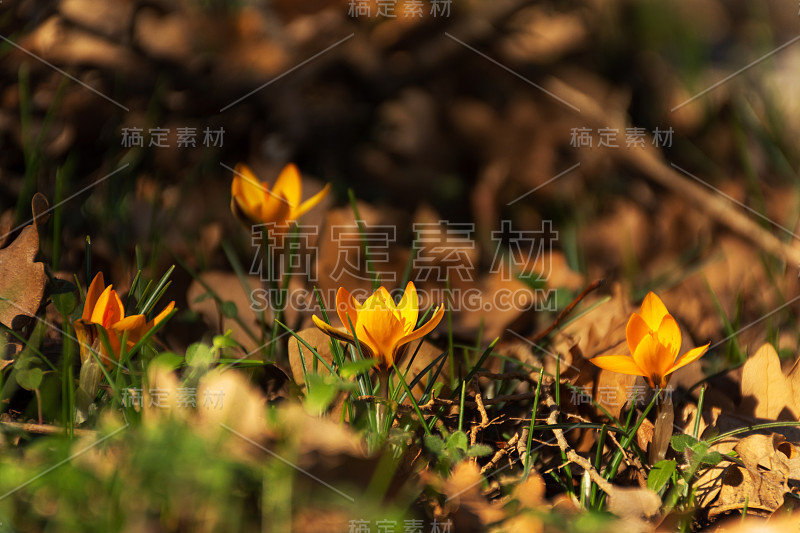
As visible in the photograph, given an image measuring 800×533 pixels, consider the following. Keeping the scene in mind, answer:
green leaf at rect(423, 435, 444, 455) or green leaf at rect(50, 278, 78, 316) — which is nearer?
green leaf at rect(423, 435, 444, 455)

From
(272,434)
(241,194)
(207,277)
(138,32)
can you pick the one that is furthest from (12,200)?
(272,434)

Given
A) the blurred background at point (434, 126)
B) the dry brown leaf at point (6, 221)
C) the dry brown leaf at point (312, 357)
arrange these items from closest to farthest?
the dry brown leaf at point (312, 357), the dry brown leaf at point (6, 221), the blurred background at point (434, 126)

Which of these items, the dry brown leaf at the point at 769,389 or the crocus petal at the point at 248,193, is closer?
the dry brown leaf at the point at 769,389

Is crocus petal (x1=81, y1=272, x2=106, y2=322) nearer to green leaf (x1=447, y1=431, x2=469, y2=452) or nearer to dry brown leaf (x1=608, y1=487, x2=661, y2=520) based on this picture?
green leaf (x1=447, y1=431, x2=469, y2=452)

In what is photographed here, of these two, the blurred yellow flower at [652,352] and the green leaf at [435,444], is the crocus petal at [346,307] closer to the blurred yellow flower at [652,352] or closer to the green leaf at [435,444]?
the green leaf at [435,444]

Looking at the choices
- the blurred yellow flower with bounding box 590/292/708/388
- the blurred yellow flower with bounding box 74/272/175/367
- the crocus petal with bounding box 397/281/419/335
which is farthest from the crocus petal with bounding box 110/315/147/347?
the blurred yellow flower with bounding box 590/292/708/388

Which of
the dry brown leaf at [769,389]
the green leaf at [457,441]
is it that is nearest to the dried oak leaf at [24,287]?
the green leaf at [457,441]

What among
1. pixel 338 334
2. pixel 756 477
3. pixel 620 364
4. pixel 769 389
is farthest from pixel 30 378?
pixel 769 389
